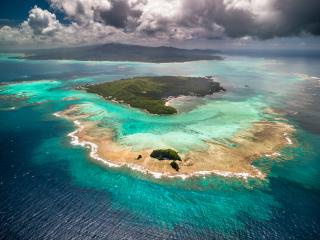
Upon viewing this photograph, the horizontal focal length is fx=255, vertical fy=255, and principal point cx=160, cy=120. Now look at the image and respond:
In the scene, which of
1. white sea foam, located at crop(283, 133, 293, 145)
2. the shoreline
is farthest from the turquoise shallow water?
white sea foam, located at crop(283, 133, 293, 145)

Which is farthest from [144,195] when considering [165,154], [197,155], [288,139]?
[288,139]

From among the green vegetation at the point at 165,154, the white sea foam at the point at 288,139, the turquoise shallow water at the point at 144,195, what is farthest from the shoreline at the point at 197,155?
the turquoise shallow water at the point at 144,195

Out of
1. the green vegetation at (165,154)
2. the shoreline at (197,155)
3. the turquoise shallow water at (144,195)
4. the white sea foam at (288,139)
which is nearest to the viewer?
the turquoise shallow water at (144,195)

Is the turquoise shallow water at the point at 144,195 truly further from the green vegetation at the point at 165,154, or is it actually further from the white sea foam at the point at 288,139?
the green vegetation at the point at 165,154

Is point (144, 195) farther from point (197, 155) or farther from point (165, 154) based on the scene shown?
point (197, 155)

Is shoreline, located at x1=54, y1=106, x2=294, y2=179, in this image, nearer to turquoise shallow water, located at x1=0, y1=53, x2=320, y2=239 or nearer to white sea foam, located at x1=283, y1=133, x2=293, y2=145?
white sea foam, located at x1=283, y1=133, x2=293, y2=145

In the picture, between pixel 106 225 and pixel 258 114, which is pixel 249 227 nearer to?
pixel 106 225

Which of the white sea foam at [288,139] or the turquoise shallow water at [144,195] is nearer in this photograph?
the turquoise shallow water at [144,195]
